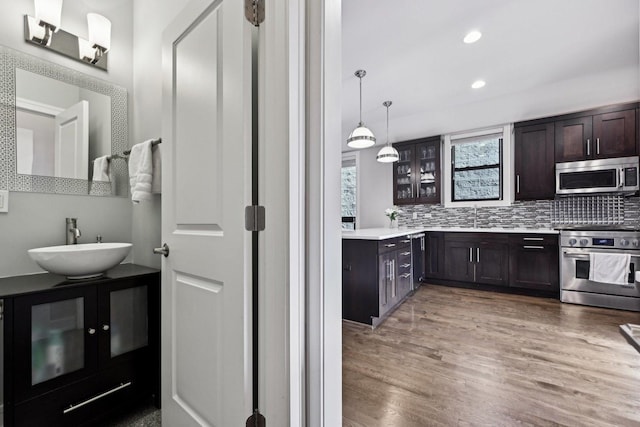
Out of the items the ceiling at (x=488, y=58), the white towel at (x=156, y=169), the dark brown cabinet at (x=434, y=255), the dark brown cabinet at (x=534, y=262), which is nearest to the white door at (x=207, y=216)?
the white towel at (x=156, y=169)

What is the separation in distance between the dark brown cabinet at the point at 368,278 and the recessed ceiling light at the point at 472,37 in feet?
6.83

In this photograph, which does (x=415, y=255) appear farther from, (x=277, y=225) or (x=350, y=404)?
(x=277, y=225)

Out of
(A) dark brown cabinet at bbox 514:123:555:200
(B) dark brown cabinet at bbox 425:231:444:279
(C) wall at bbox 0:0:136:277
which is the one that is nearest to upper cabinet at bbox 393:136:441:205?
(B) dark brown cabinet at bbox 425:231:444:279

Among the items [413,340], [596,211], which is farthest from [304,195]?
[596,211]

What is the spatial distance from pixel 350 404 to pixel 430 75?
11.5 feet

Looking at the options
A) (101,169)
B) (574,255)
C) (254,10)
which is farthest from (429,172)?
(101,169)

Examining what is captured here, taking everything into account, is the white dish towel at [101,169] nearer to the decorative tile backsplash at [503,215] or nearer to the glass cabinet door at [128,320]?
the glass cabinet door at [128,320]

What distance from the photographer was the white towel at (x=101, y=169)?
5.69ft

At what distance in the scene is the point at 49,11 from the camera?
1.51 m

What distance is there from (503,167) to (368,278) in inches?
127

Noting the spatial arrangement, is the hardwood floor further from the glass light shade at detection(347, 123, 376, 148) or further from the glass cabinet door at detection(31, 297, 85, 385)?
the glass light shade at detection(347, 123, 376, 148)

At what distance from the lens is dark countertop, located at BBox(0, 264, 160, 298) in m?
1.16

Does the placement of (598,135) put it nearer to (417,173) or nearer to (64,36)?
(417,173)

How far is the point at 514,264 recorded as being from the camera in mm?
3816
